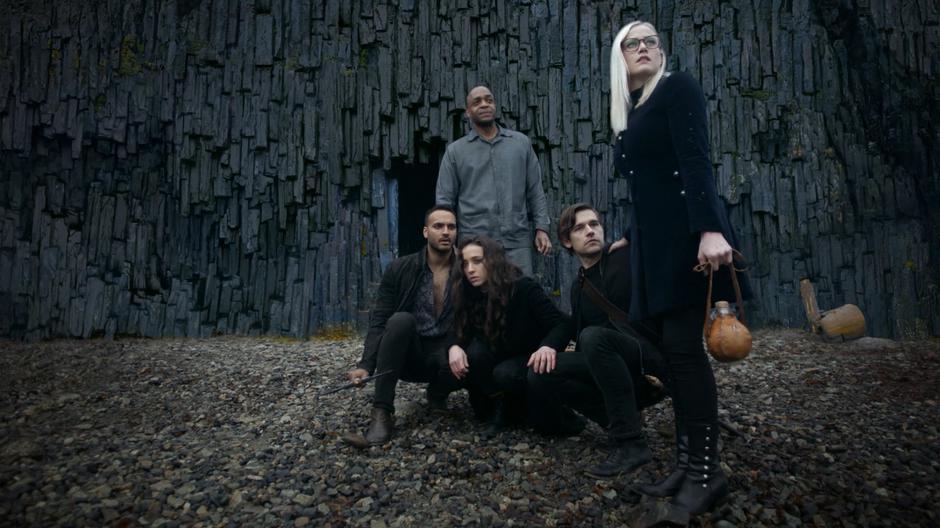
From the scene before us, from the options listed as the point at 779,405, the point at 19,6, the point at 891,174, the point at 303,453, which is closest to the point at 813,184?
the point at 891,174

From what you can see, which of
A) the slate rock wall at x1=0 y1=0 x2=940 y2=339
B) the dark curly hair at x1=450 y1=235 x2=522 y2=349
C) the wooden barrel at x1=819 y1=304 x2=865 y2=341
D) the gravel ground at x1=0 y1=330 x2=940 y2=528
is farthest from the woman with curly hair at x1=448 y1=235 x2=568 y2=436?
the wooden barrel at x1=819 y1=304 x2=865 y2=341

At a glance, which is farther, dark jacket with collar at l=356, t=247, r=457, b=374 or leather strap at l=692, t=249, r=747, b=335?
dark jacket with collar at l=356, t=247, r=457, b=374

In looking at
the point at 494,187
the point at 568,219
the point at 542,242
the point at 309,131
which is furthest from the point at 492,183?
the point at 309,131

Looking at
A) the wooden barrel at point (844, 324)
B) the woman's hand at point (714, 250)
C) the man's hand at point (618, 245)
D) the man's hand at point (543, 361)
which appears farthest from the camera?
the wooden barrel at point (844, 324)

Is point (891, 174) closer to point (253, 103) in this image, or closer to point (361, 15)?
point (361, 15)

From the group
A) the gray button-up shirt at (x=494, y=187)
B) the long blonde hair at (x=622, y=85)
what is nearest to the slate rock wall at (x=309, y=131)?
the gray button-up shirt at (x=494, y=187)

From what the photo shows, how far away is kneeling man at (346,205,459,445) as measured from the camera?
329 cm

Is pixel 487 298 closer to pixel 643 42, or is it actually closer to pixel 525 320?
pixel 525 320

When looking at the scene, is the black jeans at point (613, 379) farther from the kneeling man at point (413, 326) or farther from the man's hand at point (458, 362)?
the kneeling man at point (413, 326)

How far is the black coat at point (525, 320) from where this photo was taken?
3240 millimetres

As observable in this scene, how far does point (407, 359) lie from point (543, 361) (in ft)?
2.92

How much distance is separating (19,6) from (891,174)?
35.2 ft

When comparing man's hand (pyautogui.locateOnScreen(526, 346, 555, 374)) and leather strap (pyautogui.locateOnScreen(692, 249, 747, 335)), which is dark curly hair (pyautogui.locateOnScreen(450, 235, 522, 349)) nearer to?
man's hand (pyautogui.locateOnScreen(526, 346, 555, 374))

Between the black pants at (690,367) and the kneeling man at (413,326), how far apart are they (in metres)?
1.40
